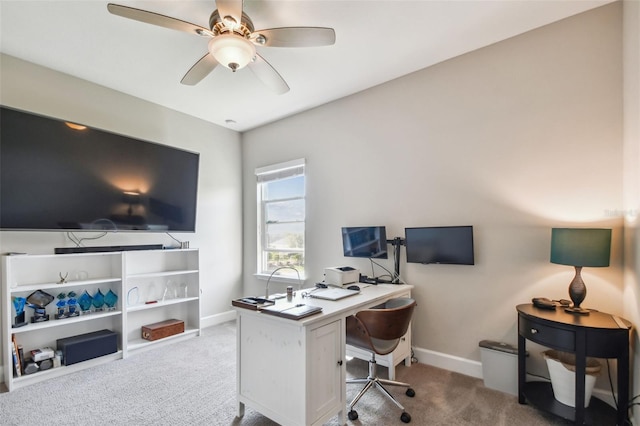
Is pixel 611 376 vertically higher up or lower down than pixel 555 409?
higher up

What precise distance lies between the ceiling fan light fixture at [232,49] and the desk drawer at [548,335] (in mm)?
2615

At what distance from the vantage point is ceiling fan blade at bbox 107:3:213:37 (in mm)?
1699

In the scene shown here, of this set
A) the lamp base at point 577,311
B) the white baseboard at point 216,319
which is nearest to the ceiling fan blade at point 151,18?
the lamp base at point 577,311

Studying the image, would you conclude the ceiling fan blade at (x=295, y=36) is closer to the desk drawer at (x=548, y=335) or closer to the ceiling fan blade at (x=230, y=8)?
the ceiling fan blade at (x=230, y=8)

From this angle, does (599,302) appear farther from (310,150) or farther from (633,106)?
(310,150)

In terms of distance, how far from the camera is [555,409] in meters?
2.05

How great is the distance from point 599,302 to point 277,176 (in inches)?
143

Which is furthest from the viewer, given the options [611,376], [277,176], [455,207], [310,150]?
[277,176]

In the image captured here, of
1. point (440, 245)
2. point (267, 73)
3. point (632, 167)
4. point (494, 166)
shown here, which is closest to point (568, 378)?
point (440, 245)

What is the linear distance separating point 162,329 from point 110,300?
66cm

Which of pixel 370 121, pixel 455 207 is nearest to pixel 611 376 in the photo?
pixel 455 207

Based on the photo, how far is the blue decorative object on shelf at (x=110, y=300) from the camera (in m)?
3.25

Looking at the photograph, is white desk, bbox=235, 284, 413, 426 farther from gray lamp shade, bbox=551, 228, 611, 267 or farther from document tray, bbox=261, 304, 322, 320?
gray lamp shade, bbox=551, 228, 611, 267

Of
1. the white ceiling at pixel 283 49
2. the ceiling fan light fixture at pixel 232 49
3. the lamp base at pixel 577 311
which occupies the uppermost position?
the white ceiling at pixel 283 49
